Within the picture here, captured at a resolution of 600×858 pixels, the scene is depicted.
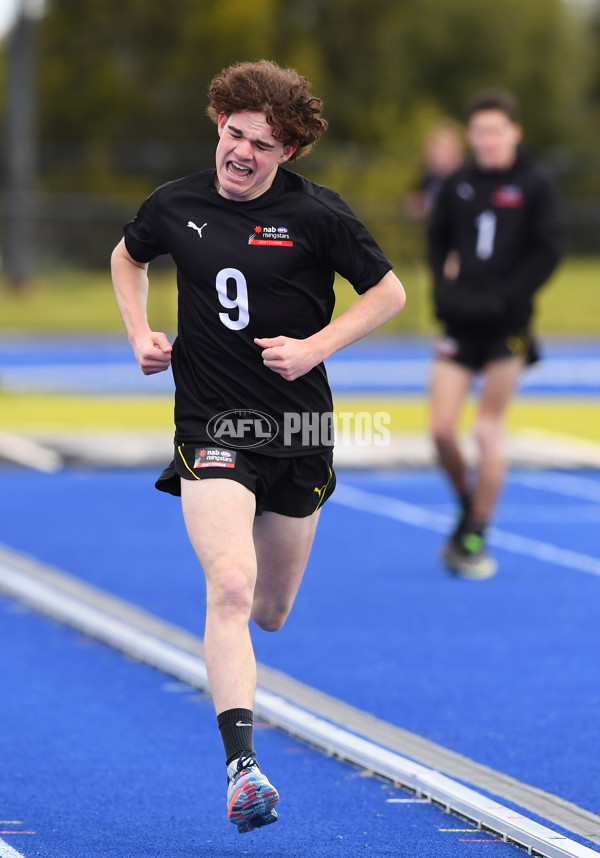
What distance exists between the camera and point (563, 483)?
40.0ft

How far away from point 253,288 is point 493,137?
13.2 ft

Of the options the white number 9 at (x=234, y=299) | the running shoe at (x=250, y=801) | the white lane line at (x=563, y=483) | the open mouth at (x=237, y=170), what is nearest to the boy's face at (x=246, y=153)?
the open mouth at (x=237, y=170)

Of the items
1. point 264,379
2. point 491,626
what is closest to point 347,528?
point 491,626

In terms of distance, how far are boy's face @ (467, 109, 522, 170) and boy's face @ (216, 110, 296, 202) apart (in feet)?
12.5

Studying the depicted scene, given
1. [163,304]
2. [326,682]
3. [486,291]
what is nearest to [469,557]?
[486,291]

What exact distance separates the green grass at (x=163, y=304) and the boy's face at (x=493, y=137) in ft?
57.6

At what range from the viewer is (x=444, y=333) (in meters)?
8.73

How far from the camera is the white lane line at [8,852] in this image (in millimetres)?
4336

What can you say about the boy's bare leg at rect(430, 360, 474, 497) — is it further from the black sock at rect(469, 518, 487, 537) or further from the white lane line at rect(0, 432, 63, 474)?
the white lane line at rect(0, 432, 63, 474)

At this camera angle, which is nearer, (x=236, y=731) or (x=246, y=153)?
(x=236, y=731)

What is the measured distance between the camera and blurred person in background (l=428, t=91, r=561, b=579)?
855cm

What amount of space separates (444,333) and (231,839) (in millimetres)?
4582

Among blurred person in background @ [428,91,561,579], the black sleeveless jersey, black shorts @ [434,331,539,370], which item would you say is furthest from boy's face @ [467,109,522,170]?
the black sleeveless jersey

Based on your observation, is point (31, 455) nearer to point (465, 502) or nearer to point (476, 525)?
point (465, 502)
